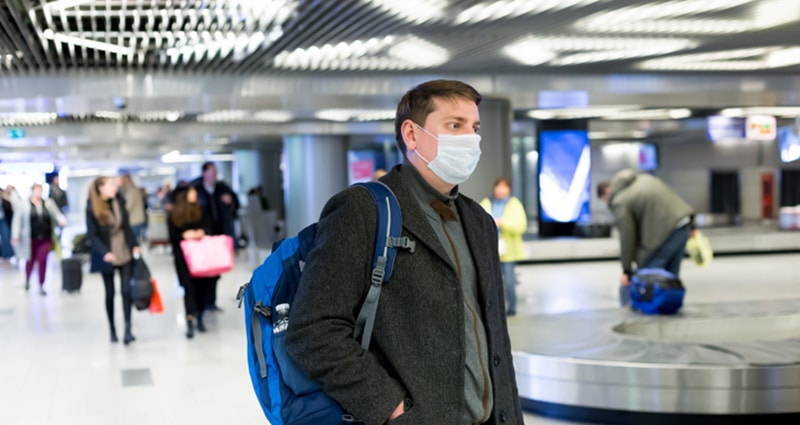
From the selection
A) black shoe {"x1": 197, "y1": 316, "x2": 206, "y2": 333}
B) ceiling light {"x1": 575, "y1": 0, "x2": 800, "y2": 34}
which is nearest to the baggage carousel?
ceiling light {"x1": 575, "y1": 0, "x2": 800, "y2": 34}

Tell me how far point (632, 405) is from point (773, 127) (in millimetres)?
16797

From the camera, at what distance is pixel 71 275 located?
14586 millimetres

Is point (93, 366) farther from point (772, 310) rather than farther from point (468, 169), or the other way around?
point (468, 169)

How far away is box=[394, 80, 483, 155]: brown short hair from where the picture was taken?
2.48 metres

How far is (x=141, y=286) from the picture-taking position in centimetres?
984

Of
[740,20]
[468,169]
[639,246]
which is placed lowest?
[639,246]

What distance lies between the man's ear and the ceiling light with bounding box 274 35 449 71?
8.11 meters

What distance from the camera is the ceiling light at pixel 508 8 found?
331 inches

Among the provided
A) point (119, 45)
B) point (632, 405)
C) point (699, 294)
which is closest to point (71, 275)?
point (119, 45)

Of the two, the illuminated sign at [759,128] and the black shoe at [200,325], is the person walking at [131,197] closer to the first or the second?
the black shoe at [200,325]

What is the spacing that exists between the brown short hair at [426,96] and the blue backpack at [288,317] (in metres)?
0.20

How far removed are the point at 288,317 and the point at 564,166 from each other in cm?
1996

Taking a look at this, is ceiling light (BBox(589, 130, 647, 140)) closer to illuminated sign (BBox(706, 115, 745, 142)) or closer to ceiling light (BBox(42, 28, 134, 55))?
illuminated sign (BBox(706, 115, 745, 142))

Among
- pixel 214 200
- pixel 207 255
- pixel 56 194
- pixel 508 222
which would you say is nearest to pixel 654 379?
pixel 508 222
